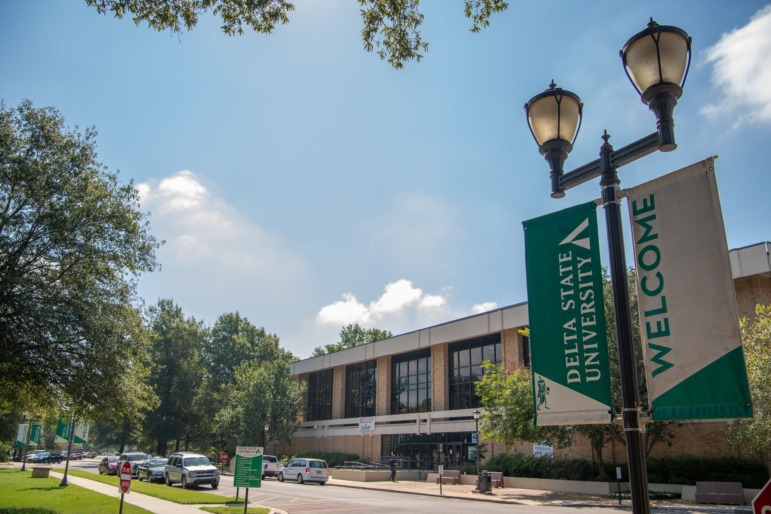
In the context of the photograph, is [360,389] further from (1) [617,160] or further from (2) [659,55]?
(2) [659,55]

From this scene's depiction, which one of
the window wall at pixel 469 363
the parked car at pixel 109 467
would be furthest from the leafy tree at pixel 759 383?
the parked car at pixel 109 467

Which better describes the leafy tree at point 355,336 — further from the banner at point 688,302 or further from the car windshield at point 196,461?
the banner at point 688,302

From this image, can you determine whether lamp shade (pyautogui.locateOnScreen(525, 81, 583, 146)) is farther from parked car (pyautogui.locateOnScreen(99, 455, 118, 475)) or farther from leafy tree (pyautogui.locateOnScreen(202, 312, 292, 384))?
leafy tree (pyautogui.locateOnScreen(202, 312, 292, 384))

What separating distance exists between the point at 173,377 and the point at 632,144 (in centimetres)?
6038

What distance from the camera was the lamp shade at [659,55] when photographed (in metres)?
4.45

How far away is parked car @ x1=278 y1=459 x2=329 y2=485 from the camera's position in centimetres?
3366

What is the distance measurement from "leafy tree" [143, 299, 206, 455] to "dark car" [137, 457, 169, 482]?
23.4 meters

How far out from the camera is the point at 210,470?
2741 centimetres

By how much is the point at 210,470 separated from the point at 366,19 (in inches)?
963

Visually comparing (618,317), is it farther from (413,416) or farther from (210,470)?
(413,416)

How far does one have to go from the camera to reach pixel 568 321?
16.2 feet

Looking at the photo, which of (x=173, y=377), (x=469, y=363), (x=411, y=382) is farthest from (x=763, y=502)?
(x=173, y=377)

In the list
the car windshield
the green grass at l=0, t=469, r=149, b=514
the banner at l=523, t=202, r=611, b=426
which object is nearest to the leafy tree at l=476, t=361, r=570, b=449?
the car windshield

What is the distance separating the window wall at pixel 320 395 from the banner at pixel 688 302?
51515mm
